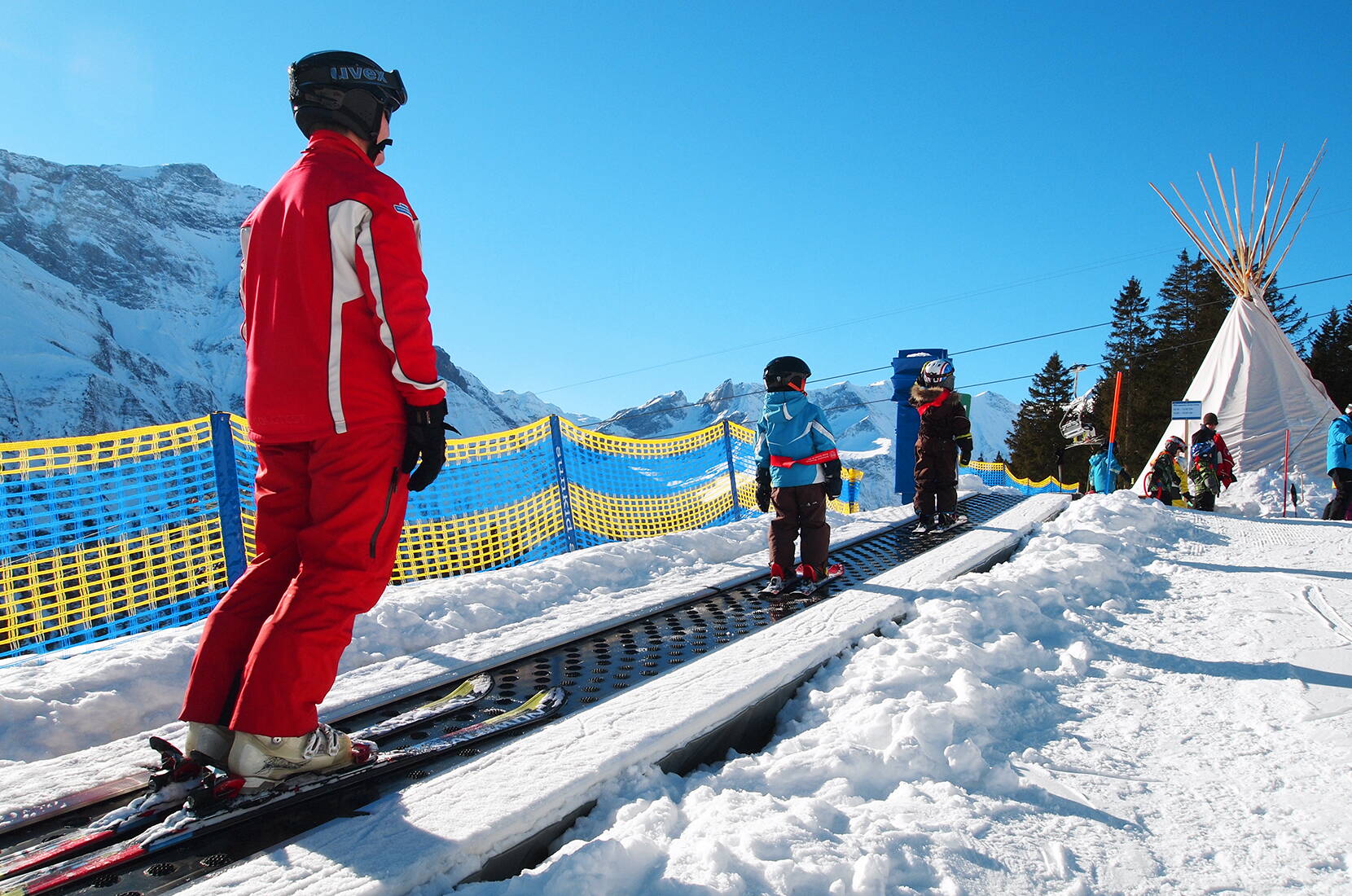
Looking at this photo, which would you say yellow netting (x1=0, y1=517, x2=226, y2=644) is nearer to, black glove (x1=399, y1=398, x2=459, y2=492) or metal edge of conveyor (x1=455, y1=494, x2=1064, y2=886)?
black glove (x1=399, y1=398, x2=459, y2=492)

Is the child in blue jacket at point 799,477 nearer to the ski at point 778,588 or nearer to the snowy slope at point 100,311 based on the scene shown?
the ski at point 778,588

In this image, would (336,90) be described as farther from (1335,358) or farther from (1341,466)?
(1335,358)

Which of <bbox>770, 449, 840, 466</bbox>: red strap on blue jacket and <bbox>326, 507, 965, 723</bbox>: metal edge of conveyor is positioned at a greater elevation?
<bbox>770, 449, 840, 466</bbox>: red strap on blue jacket

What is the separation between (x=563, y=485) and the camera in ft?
24.6

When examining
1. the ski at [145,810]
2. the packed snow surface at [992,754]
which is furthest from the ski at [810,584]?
the ski at [145,810]

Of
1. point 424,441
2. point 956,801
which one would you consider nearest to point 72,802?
point 424,441

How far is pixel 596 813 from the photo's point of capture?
5.96 feet

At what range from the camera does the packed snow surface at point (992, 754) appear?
5.06ft

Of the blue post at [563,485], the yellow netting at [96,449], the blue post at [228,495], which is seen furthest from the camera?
the blue post at [563,485]

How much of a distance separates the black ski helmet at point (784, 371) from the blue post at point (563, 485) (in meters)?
3.16

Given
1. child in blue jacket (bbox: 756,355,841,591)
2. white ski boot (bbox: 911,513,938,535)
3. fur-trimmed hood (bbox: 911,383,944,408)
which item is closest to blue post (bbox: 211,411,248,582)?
child in blue jacket (bbox: 756,355,841,591)

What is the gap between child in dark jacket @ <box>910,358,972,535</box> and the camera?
23.8 ft

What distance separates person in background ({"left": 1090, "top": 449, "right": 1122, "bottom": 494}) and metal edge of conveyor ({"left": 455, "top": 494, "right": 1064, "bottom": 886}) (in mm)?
10911

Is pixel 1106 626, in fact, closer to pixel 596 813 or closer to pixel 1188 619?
pixel 1188 619
